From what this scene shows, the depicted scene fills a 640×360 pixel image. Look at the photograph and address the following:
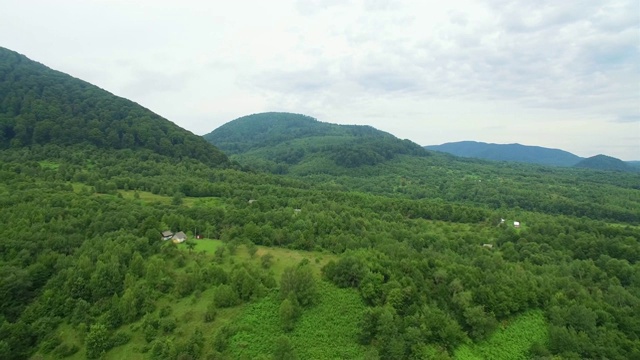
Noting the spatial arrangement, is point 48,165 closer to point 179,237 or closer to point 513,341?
point 179,237

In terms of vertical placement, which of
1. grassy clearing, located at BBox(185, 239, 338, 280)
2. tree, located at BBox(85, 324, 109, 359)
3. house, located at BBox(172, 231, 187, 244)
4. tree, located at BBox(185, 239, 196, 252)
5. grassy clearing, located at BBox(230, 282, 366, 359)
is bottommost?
tree, located at BBox(85, 324, 109, 359)

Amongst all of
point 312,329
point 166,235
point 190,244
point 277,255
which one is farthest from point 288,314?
point 166,235

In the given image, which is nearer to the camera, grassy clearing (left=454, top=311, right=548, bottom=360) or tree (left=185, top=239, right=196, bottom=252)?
grassy clearing (left=454, top=311, right=548, bottom=360)

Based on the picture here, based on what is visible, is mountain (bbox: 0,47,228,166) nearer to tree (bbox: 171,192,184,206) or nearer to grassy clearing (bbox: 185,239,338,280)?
tree (bbox: 171,192,184,206)

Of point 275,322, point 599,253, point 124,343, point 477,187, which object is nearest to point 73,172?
point 124,343

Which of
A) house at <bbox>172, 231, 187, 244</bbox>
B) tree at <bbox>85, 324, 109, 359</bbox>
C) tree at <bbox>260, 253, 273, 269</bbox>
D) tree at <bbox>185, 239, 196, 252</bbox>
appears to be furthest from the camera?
house at <bbox>172, 231, 187, 244</bbox>

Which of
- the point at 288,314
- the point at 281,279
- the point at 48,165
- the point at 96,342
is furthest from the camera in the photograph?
the point at 48,165

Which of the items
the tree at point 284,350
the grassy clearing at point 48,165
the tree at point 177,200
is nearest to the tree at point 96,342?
the tree at point 284,350

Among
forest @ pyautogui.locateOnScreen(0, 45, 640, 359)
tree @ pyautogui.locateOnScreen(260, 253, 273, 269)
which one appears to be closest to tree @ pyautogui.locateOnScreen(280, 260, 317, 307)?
forest @ pyautogui.locateOnScreen(0, 45, 640, 359)
